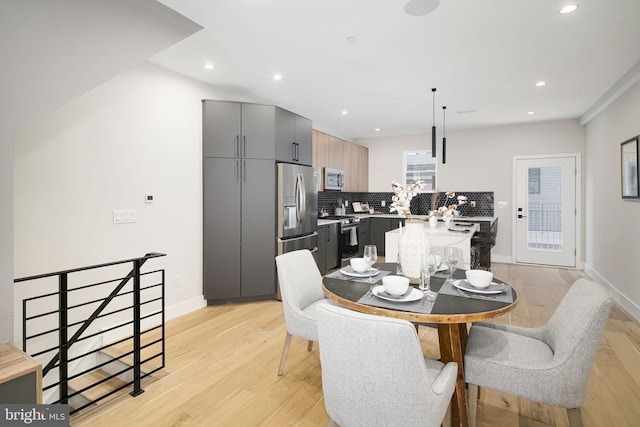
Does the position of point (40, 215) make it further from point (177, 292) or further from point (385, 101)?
point (385, 101)

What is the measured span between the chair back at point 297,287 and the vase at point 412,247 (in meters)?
0.70

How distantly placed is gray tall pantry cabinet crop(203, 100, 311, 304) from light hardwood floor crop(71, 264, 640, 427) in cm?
59

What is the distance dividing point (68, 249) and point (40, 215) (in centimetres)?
33

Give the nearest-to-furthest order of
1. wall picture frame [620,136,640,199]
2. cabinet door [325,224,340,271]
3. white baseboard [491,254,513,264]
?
wall picture frame [620,136,640,199], cabinet door [325,224,340,271], white baseboard [491,254,513,264]

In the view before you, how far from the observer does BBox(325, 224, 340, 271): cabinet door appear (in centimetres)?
525

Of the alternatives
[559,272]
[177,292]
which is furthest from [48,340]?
[559,272]

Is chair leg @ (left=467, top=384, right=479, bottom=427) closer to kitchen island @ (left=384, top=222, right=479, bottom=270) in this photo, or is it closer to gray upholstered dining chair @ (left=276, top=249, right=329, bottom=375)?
gray upholstered dining chair @ (left=276, top=249, right=329, bottom=375)

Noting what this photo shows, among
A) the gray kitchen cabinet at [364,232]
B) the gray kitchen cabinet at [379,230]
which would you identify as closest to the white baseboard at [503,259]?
the gray kitchen cabinet at [379,230]

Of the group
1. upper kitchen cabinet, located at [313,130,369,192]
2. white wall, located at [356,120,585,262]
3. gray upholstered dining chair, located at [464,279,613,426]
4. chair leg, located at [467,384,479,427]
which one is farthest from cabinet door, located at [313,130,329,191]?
chair leg, located at [467,384,479,427]

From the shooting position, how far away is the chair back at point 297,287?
2197mm

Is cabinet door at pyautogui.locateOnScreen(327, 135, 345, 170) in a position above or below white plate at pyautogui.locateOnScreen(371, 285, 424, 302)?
above

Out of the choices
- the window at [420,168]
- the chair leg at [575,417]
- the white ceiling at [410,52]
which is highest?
the white ceiling at [410,52]

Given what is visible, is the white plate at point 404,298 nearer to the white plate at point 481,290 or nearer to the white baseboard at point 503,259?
the white plate at point 481,290

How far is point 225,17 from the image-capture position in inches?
96.7
